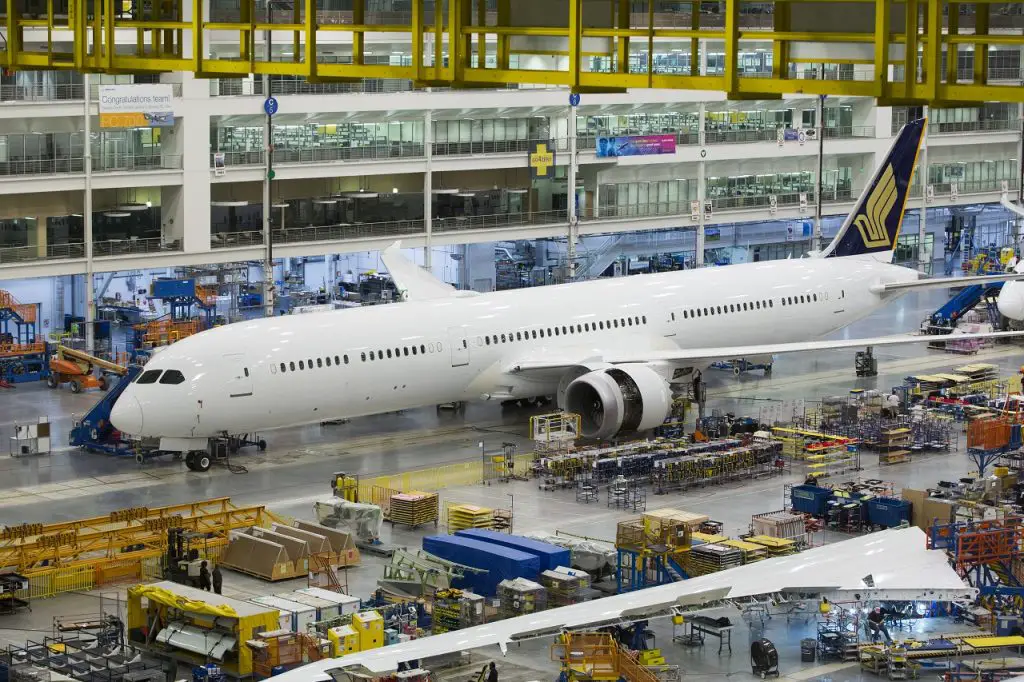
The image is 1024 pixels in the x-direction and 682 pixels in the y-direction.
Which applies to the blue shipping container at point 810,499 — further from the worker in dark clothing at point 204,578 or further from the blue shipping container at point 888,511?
the worker in dark clothing at point 204,578

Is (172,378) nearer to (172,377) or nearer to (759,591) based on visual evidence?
(172,377)

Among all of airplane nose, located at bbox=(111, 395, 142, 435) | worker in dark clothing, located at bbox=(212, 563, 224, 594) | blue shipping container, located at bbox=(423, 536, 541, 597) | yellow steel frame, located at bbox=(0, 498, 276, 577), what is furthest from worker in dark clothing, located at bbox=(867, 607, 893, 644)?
airplane nose, located at bbox=(111, 395, 142, 435)

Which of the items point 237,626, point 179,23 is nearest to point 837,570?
point 237,626

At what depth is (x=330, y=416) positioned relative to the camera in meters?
49.0

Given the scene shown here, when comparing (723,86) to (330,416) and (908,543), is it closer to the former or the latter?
(908,543)

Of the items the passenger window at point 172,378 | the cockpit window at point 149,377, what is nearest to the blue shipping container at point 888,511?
the passenger window at point 172,378

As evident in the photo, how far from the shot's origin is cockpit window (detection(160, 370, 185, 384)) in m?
46.3

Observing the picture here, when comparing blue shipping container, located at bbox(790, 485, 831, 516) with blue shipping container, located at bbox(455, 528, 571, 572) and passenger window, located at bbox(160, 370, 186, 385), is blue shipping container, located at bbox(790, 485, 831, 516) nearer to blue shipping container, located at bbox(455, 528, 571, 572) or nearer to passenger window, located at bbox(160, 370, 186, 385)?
blue shipping container, located at bbox(455, 528, 571, 572)

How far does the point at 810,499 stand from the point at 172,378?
1726 centimetres

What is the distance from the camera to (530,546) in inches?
1476

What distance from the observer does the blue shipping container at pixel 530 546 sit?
121 ft

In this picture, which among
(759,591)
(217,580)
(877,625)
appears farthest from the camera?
(217,580)

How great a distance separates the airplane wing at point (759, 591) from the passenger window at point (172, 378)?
17161 mm

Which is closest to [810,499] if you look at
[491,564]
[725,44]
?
[491,564]
